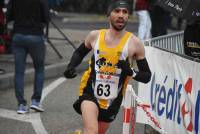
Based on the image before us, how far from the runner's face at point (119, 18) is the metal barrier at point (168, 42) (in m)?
1.85

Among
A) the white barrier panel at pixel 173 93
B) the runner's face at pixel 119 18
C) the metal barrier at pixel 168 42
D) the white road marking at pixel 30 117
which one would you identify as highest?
the runner's face at pixel 119 18

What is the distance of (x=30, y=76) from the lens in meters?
11.1

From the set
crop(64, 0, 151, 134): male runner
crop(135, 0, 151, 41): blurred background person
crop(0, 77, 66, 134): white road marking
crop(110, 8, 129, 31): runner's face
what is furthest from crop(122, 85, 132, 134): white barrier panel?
crop(135, 0, 151, 41): blurred background person

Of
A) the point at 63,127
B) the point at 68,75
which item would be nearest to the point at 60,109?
the point at 63,127

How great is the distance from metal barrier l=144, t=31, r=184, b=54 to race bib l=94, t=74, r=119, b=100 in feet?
6.18

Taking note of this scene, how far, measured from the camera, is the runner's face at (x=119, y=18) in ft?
18.5

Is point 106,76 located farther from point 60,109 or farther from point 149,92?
point 60,109

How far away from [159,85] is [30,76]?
449 cm

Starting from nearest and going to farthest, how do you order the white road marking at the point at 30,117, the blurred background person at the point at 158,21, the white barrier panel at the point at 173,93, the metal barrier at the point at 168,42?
the white barrier panel at the point at 173,93
the metal barrier at the point at 168,42
the white road marking at the point at 30,117
the blurred background person at the point at 158,21

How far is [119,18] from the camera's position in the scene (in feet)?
18.5

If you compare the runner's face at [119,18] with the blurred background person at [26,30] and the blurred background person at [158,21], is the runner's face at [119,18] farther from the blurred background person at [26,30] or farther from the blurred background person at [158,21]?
the blurred background person at [158,21]

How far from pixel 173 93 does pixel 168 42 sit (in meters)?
1.59

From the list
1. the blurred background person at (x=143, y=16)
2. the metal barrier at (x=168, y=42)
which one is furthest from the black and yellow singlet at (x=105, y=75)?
the blurred background person at (x=143, y=16)

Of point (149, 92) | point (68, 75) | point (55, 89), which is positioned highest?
point (68, 75)
